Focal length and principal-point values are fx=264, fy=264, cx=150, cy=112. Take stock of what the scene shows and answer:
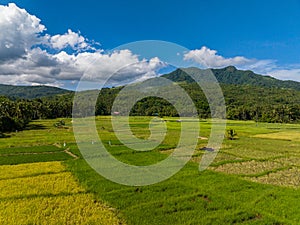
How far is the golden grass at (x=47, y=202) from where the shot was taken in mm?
9540

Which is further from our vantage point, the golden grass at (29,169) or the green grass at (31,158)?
the green grass at (31,158)

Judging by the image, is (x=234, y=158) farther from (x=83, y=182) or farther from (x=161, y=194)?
(x=83, y=182)

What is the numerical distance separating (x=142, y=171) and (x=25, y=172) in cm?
722

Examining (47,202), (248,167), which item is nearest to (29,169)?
(47,202)

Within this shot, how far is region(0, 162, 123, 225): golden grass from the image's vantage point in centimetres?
954

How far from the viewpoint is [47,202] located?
36.7 feet

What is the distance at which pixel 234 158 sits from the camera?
22531 mm

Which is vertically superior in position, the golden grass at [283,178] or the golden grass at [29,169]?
the golden grass at [29,169]

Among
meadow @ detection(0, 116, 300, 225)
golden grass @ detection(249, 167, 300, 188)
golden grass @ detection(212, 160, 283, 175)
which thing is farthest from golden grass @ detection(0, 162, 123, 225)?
golden grass @ detection(212, 160, 283, 175)

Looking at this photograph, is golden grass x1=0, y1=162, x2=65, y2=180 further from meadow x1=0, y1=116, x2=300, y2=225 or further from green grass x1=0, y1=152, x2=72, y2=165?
green grass x1=0, y1=152, x2=72, y2=165

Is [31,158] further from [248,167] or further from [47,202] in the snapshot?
[248,167]

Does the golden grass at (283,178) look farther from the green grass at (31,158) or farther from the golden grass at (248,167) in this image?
the green grass at (31,158)

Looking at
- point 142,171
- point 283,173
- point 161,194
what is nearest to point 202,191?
point 161,194

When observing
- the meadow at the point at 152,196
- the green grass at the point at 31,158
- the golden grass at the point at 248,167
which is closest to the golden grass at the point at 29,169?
the meadow at the point at 152,196
